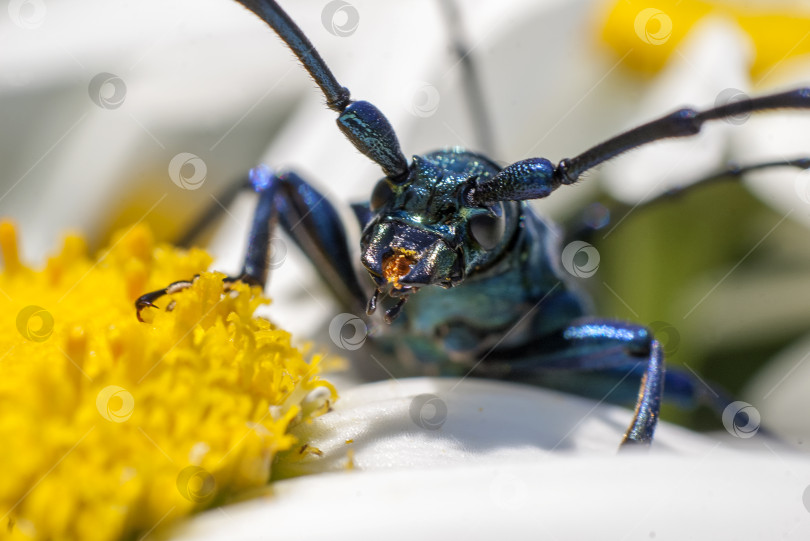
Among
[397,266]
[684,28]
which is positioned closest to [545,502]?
[397,266]

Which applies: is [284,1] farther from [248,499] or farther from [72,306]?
[248,499]

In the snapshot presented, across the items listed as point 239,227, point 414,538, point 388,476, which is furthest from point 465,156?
point 239,227

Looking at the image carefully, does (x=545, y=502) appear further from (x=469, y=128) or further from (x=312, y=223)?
(x=469, y=128)

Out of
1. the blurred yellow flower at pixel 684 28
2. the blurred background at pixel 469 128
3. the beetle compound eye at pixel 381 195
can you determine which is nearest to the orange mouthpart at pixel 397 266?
the beetle compound eye at pixel 381 195

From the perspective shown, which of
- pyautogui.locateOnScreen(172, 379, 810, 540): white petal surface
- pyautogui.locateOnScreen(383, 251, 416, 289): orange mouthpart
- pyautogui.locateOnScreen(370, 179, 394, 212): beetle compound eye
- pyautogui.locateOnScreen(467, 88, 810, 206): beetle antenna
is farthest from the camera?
pyautogui.locateOnScreen(370, 179, 394, 212): beetle compound eye

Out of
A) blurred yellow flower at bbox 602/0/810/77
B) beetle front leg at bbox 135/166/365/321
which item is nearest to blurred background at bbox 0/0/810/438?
blurred yellow flower at bbox 602/0/810/77

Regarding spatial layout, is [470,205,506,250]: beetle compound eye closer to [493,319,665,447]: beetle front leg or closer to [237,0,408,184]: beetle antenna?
[237,0,408,184]: beetle antenna
